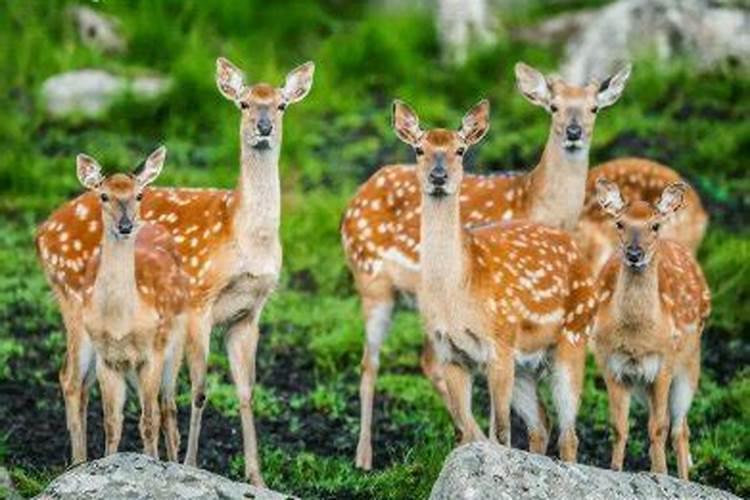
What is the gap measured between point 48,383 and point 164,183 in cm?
397

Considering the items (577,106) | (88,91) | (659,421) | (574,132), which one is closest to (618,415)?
(659,421)

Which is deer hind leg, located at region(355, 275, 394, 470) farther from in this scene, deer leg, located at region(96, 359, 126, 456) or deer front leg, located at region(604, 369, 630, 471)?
deer leg, located at region(96, 359, 126, 456)

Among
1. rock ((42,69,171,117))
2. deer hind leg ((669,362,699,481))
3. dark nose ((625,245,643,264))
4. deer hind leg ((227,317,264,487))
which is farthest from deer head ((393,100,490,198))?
rock ((42,69,171,117))

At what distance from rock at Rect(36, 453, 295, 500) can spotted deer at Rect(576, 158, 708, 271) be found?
481 centimetres

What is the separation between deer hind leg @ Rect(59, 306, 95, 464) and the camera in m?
10.3

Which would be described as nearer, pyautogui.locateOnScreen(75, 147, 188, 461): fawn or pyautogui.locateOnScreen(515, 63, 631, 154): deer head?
pyautogui.locateOnScreen(75, 147, 188, 461): fawn

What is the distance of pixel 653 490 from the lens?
8.36 metres

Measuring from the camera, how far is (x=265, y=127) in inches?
404

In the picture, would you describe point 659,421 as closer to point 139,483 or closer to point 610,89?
point 610,89

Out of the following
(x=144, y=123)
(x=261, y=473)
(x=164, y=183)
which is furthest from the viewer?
(x=144, y=123)

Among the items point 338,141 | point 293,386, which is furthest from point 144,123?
point 293,386

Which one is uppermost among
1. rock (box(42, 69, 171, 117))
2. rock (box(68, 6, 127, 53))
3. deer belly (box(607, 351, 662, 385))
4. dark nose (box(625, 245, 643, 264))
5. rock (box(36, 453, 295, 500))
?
rock (box(68, 6, 127, 53))

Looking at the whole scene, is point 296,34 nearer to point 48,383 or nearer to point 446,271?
point 48,383

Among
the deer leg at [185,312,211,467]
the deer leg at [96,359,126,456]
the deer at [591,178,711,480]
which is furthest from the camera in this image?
the deer leg at [185,312,211,467]
